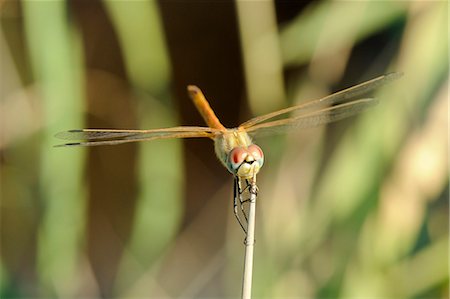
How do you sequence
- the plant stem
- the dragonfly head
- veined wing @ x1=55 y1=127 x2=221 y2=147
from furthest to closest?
veined wing @ x1=55 y1=127 x2=221 y2=147
the dragonfly head
the plant stem

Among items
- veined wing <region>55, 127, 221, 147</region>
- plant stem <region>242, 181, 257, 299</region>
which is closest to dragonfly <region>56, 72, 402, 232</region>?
veined wing <region>55, 127, 221, 147</region>

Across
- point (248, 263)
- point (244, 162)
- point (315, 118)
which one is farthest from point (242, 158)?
point (315, 118)

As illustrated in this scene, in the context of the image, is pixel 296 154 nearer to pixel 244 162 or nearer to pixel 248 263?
pixel 244 162

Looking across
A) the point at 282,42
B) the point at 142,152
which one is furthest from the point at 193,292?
the point at 282,42

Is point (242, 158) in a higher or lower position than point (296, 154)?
lower

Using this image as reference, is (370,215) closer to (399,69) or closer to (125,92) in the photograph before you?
(399,69)

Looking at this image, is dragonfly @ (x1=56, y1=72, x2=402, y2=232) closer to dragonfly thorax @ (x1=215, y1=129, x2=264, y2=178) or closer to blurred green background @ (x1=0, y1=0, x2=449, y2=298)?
dragonfly thorax @ (x1=215, y1=129, x2=264, y2=178)

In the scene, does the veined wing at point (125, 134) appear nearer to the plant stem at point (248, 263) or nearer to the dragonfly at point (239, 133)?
the dragonfly at point (239, 133)
